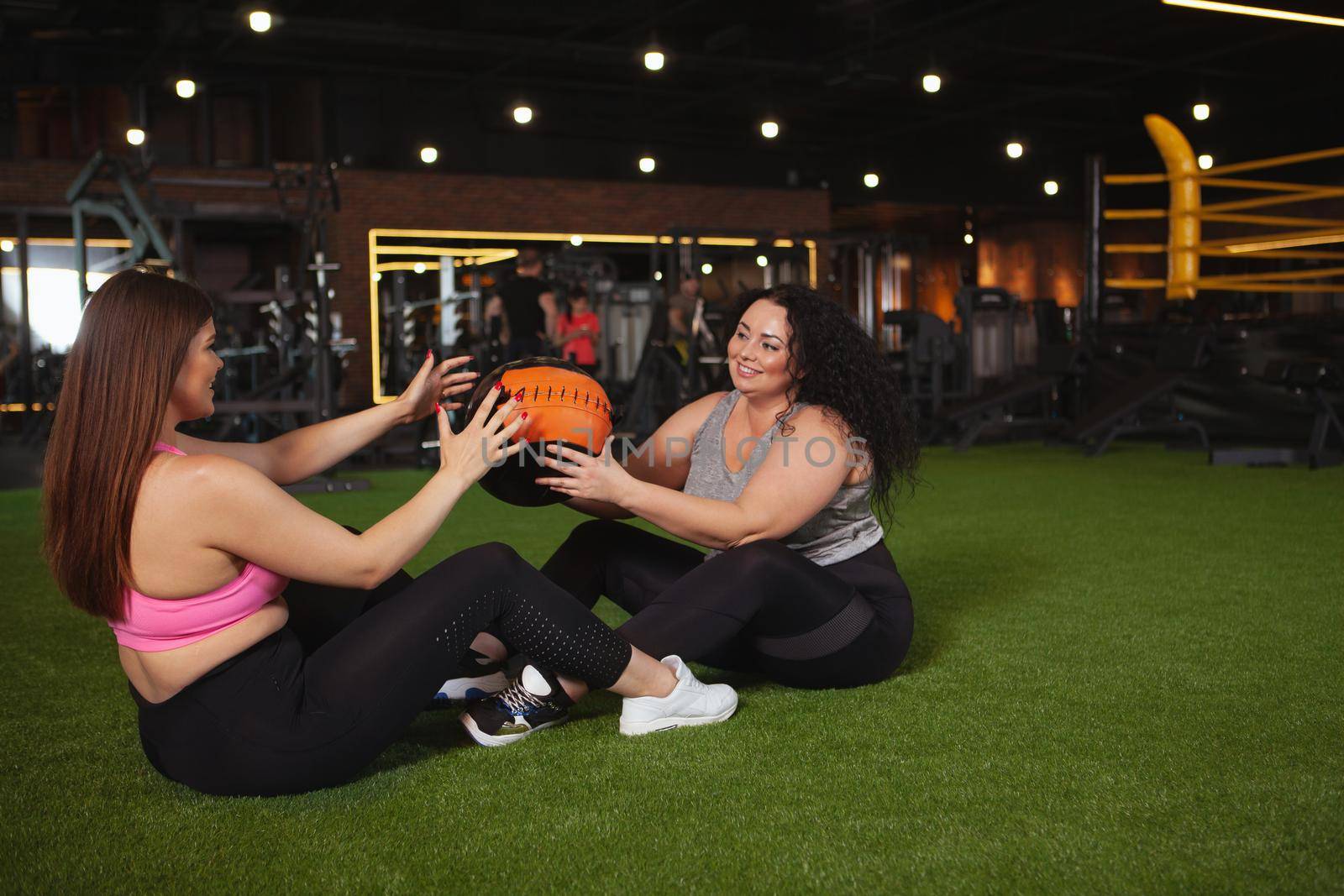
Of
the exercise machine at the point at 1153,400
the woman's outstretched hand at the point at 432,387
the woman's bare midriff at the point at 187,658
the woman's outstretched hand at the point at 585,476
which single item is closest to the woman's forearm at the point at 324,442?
the woman's outstretched hand at the point at 432,387

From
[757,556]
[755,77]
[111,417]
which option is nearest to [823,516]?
[757,556]

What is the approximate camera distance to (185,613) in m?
1.66

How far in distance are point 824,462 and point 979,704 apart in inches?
21.9

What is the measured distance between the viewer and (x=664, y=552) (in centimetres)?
249

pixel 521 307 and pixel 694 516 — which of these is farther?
pixel 521 307

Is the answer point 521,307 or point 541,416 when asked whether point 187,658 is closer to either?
point 541,416

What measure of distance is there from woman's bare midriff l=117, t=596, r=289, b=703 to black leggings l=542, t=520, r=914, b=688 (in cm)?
64

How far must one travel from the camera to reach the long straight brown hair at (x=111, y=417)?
1598 mm

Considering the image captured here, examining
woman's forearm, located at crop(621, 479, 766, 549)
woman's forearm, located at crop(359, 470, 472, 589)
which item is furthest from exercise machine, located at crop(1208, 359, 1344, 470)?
woman's forearm, located at crop(359, 470, 472, 589)

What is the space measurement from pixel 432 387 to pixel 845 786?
1.05 meters

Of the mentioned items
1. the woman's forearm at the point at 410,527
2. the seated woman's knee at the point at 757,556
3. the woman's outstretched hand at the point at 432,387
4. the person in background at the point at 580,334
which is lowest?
the seated woman's knee at the point at 757,556

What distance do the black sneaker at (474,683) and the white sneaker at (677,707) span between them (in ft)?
1.01

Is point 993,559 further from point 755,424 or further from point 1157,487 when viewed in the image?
point 1157,487

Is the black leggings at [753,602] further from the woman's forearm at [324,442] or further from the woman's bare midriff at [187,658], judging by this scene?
the woman's bare midriff at [187,658]
